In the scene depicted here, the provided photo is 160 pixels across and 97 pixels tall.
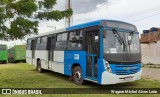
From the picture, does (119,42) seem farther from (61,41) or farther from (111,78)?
(61,41)

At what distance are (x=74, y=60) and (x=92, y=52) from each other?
1.76 meters

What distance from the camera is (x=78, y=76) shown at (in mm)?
12070

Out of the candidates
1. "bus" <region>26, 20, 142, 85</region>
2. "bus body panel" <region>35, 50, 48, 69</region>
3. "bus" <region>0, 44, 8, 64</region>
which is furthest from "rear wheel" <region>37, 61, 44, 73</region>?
"bus" <region>0, 44, 8, 64</region>

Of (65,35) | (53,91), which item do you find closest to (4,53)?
(65,35)

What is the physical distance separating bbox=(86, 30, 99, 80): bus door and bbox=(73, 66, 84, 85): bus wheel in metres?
0.76

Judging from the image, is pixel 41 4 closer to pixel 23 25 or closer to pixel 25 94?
pixel 23 25

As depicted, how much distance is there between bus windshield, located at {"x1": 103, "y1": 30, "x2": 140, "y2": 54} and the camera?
10.4 m

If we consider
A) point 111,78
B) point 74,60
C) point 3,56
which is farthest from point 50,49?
point 3,56

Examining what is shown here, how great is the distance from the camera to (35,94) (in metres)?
9.70

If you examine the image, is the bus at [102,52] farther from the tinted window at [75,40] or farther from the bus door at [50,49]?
the bus door at [50,49]

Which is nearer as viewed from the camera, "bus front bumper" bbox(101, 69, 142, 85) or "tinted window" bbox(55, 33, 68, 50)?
"bus front bumper" bbox(101, 69, 142, 85)

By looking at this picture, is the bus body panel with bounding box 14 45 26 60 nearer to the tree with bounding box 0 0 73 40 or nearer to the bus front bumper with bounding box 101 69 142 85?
the tree with bounding box 0 0 73 40

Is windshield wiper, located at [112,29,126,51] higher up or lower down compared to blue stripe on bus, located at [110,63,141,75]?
higher up

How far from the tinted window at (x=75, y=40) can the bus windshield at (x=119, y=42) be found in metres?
1.79
